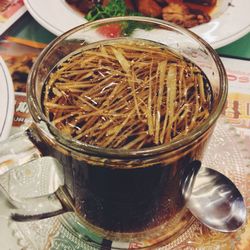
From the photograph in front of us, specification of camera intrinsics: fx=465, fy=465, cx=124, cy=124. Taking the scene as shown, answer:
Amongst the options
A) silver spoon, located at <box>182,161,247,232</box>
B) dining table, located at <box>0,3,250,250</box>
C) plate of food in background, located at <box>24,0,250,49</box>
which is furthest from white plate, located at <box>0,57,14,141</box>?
silver spoon, located at <box>182,161,247,232</box>

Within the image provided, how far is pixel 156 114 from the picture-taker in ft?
2.16

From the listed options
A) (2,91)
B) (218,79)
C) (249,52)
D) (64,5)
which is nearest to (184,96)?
(218,79)

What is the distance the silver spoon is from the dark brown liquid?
0.13 feet

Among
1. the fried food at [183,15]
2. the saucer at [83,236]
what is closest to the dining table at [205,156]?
the saucer at [83,236]

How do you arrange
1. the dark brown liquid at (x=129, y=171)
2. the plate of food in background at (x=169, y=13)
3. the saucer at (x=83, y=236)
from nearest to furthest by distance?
the dark brown liquid at (x=129, y=171) < the saucer at (x=83, y=236) < the plate of food in background at (x=169, y=13)

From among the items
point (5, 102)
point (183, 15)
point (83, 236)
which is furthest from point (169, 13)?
point (83, 236)

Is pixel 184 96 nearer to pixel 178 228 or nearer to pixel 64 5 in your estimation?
pixel 178 228

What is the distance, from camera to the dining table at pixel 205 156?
2.52 ft

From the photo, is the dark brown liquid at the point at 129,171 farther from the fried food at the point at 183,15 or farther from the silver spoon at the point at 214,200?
the fried food at the point at 183,15

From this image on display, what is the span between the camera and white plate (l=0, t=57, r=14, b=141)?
89 centimetres

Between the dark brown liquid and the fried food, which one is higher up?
the dark brown liquid

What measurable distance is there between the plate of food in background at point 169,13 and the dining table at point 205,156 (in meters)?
0.05

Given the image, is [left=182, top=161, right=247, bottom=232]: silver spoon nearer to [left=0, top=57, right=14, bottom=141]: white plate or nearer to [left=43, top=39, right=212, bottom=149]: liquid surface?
[left=43, top=39, right=212, bottom=149]: liquid surface

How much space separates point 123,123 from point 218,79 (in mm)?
163
